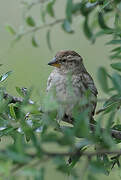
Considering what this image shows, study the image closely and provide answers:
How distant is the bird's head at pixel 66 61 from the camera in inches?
144

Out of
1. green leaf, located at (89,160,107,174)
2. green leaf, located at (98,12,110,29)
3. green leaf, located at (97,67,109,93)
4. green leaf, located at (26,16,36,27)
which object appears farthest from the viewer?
green leaf, located at (26,16,36,27)

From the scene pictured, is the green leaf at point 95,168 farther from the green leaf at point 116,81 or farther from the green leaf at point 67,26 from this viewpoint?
the green leaf at point 67,26

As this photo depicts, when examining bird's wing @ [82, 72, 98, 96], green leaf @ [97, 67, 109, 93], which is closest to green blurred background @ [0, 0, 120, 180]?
bird's wing @ [82, 72, 98, 96]

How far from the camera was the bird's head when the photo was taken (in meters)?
3.65

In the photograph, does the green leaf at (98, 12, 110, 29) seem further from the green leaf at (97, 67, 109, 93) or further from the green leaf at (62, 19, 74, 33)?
the green leaf at (97, 67, 109, 93)

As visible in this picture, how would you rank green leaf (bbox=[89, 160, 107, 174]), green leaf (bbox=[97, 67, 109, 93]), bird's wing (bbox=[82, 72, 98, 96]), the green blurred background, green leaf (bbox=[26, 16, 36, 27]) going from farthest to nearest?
the green blurred background < bird's wing (bbox=[82, 72, 98, 96]) < green leaf (bbox=[26, 16, 36, 27]) < green leaf (bbox=[97, 67, 109, 93]) < green leaf (bbox=[89, 160, 107, 174])

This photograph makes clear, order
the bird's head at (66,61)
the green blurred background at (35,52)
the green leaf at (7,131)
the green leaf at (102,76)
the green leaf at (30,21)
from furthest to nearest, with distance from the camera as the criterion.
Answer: the green blurred background at (35,52), the bird's head at (66,61), the green leaf at (30,21), the green leaf at (7,131), the green leaf at (102,76)

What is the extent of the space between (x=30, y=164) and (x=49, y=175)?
317cm

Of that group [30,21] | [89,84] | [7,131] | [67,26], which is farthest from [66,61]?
[7,131]

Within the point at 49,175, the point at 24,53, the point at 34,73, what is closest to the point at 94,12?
the point at 49,175

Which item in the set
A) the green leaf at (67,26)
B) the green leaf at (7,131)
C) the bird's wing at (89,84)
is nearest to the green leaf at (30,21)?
the green leaf at (67,26)

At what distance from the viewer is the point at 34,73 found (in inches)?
204

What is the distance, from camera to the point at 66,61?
3721 millimetres

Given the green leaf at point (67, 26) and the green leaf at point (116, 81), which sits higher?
the green leaf at point (67, 26)
